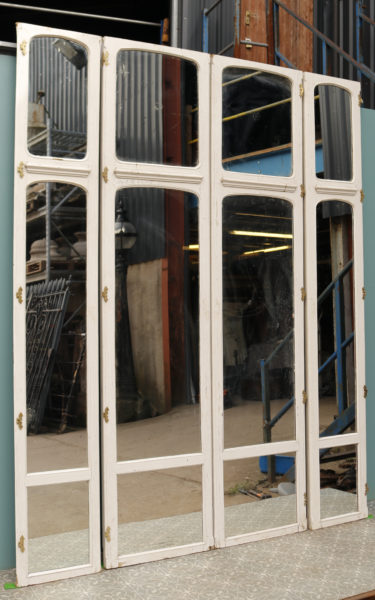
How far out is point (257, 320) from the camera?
4.01 meters

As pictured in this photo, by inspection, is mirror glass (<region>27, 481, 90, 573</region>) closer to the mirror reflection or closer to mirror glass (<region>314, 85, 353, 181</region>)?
the mirror reflection

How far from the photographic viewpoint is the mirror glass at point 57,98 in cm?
334

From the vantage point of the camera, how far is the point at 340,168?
172 inches

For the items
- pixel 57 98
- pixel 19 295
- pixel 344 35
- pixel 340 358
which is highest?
pixel 344 35

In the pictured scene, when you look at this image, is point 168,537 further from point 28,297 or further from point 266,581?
point 28,297

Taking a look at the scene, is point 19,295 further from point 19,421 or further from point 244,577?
point 244,577

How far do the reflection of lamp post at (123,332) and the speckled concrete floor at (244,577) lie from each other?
33.1 inches

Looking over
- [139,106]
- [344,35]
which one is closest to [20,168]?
[139,106]

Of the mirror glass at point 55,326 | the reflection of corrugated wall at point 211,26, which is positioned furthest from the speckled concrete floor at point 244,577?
the reflection of corrugated wall at point 211,26

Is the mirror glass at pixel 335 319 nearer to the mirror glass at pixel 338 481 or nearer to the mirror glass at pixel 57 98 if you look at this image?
the mirror glass at pixel 338 481

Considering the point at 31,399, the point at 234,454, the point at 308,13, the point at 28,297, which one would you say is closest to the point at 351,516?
the point at 234,454

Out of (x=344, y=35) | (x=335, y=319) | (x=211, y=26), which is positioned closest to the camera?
(x=335, y=319)

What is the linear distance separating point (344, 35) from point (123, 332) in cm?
566

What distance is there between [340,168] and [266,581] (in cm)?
265
